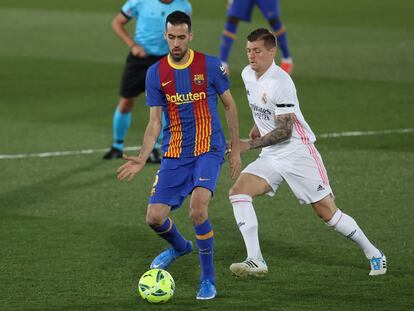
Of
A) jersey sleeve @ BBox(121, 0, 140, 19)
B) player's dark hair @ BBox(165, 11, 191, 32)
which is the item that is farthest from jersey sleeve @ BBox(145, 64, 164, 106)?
jersey sleeve @ BBox(121, 0, 140, 19)

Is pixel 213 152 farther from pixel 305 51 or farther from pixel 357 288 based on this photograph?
pixel 305 51

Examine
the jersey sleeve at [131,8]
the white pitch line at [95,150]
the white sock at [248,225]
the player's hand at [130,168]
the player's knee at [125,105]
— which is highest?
the player's hand at [130,168]

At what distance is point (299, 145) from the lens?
348 inches

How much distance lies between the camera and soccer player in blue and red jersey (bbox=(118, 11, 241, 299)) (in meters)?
8.21

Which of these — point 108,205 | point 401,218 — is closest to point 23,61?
point 108,205

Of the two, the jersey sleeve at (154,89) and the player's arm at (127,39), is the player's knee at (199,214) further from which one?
the player's arm at (127,39)

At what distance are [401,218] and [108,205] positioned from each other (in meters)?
3.10

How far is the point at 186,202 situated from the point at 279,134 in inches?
119

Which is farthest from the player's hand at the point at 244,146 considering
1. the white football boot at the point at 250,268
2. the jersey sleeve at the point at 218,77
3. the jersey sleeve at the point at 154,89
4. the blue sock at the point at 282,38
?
the blue sock at the point at 282,38

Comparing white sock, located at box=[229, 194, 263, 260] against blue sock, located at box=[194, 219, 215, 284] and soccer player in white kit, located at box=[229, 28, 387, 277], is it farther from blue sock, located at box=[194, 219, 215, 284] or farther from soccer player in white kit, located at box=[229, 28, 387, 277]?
blue sock, located at box=[194, 219, 215, 284]

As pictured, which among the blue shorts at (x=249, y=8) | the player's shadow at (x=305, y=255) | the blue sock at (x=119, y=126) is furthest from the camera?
the blue shorts at (x=249, y=8)

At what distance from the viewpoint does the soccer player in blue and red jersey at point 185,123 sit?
8211 millimetres

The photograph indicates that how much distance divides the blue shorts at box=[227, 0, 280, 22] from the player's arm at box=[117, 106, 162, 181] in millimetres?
11193

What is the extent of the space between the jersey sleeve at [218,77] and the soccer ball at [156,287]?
60.7 inches
